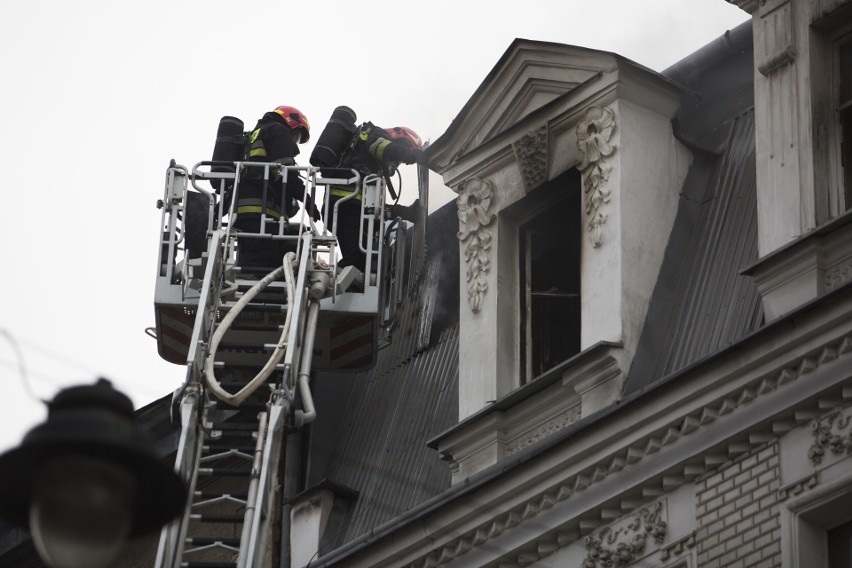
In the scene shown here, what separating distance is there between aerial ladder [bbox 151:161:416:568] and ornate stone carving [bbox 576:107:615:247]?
83.7 inches

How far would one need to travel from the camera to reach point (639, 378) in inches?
472

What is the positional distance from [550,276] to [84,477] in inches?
281

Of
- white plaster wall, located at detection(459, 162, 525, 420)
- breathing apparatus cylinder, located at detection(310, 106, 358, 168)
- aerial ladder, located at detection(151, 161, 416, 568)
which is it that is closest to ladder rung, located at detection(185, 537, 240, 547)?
aerial ladder, located at detection(151, 161, 416, 568)

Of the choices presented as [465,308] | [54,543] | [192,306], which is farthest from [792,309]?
[192,306]

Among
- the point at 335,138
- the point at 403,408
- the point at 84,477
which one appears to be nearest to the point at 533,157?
the point at 403,408

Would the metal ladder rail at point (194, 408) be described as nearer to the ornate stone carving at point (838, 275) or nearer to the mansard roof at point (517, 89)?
the mansard roof at point (517, 89)

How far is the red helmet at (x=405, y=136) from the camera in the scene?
16.4 metres

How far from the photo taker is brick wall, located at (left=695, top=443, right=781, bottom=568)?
1024 centimetres

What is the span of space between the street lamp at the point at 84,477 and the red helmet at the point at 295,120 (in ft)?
33.0

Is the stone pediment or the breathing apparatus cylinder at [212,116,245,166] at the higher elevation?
the breathing apparatus cylinder at [212,116,245,166]

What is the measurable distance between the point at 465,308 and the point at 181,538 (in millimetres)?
2741

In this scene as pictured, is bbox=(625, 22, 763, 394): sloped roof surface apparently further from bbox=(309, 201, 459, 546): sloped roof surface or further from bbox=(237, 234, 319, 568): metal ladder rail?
bbox=(237, 234, 319, 568): metal ladder rail

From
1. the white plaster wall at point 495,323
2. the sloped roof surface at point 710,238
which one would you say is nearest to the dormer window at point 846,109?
the sloped roof surface at point 710,238

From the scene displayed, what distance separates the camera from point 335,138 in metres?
16.7
